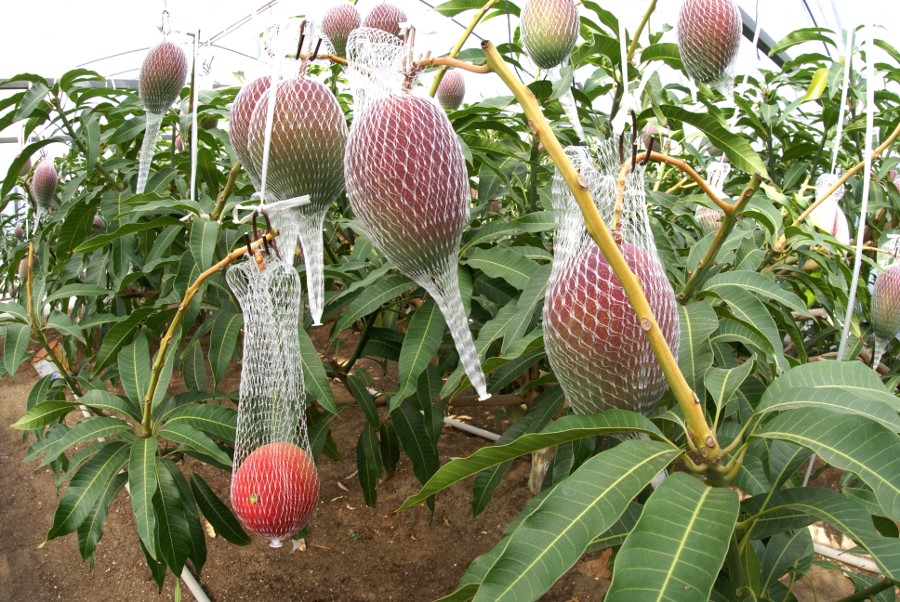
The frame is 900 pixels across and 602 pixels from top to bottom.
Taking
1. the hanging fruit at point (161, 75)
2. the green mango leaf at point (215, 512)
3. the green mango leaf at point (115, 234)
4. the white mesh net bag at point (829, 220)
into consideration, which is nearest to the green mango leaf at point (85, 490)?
the green mango leaf at point (215, 512)

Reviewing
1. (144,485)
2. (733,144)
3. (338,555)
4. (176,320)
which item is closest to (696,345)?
(733,144)

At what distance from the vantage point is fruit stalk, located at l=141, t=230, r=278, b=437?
2.58ft

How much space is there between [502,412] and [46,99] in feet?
5.72

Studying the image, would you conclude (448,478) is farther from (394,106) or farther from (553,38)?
(553,38)

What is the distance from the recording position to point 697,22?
122 centimetres

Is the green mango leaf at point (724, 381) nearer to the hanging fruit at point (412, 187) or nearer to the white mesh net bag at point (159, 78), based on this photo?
the hanging fruit at point (412, 187)

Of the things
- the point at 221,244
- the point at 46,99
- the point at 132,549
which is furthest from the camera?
the point at 132,549

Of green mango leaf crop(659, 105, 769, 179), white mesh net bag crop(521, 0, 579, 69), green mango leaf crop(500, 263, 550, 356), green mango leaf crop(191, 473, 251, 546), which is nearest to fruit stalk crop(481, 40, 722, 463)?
green mango leaf crop(500, 263, 550, 356)

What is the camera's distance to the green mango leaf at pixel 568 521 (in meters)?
0.63

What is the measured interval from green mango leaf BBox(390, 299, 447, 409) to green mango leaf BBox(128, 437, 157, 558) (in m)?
0.48

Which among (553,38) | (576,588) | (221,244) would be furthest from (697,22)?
(576,588)

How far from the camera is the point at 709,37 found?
122cm

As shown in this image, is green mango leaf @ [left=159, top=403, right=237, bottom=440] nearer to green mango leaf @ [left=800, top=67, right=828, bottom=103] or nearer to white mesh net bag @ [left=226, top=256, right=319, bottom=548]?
white mesh net bag @ [left=226, top=256, right=319, bottom=548]

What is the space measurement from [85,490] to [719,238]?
4.29ft
